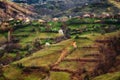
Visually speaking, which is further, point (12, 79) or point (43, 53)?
point (43, 53)

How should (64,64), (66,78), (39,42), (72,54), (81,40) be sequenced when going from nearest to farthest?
(66,78) → (64,64) → (72,54) → (81,40) → (39,42)

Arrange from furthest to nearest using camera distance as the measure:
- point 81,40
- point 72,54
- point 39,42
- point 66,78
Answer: point 39,42, point 81,40, point 72,54, point 66,78

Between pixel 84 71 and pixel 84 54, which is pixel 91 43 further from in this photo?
pixel 84 71

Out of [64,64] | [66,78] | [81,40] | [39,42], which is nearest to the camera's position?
[66,78]

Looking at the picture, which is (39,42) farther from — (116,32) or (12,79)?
(12,79)

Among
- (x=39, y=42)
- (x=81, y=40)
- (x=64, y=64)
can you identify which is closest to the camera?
(x=64, y=64)

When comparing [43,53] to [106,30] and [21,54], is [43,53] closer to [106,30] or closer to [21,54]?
[21,54]

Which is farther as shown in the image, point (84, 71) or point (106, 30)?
point (106, 30)

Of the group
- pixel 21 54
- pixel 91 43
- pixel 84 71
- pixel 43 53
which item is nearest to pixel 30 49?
pixel 21 54

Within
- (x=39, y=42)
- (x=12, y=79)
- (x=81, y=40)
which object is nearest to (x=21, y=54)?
(x=39, y=42)
